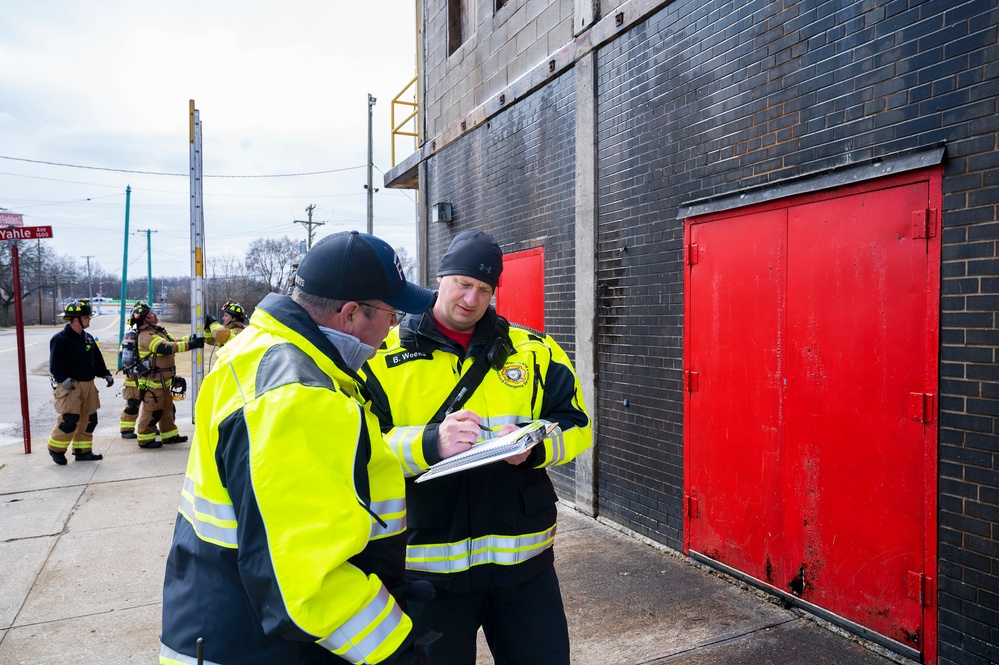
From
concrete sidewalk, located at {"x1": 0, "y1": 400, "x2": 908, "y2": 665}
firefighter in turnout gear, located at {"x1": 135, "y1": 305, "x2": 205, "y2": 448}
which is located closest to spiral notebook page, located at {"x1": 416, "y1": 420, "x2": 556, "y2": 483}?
concrete sidewalk, located at {"x1": 0, "y1": 400, "x2": 908, "y2": 665}

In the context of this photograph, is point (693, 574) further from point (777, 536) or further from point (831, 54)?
point (831, 54)

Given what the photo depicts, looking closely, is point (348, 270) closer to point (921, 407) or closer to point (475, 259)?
point (475, 259)

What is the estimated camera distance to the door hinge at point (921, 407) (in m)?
3.24

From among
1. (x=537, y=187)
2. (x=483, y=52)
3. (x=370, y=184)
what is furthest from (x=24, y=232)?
(x=370, y=184)

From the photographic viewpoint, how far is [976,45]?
3.01 m

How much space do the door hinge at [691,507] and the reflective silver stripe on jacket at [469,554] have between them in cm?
273

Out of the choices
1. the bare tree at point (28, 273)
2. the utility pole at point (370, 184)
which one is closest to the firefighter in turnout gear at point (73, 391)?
the utility pole at point (370, 184)

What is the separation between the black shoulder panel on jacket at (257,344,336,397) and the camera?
144 cm

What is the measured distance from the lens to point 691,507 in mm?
4836

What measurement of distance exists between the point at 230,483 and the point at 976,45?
3.50m

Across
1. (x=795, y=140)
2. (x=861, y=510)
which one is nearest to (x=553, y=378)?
(x=861, y=510)

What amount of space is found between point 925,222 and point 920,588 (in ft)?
5.83

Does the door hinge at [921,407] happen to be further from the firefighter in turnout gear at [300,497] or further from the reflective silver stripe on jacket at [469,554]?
the firefighter in turnout gear at [300,497]

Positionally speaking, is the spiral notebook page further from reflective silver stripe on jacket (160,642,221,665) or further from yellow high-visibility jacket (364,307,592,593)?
reflective silver stripe on jacket (160,642,221,665)
